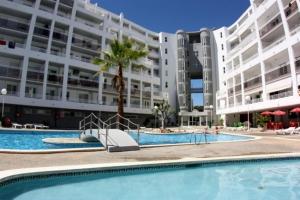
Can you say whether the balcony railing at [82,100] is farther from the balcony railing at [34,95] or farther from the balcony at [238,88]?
the balcony at [238,88]

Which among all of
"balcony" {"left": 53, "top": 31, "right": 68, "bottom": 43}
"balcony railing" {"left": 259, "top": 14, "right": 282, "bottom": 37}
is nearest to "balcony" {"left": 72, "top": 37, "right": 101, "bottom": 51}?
"balcony" {"left": 53, "top": 31, "right": 68, "bottom": 43}

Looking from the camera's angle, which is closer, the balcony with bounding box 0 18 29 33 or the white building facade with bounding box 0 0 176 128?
the balcony with bounding box 0 18 29 33

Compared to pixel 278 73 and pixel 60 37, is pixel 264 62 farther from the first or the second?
pixel 60 37

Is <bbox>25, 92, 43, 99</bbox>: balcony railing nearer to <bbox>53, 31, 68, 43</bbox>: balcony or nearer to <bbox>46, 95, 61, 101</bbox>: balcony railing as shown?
<bbox>46, 95, 61, 101</bbox>: balcony railing

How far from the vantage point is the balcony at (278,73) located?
38.5 meters

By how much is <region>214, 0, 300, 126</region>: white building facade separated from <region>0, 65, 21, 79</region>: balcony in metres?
34.6

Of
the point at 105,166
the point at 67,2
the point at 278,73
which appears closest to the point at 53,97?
the point at 67,2

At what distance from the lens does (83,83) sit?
46156 millimetres

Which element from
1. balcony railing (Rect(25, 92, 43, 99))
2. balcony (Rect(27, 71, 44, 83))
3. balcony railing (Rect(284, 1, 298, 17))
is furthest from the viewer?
balcony (Rect(27, 71, 44, 83))

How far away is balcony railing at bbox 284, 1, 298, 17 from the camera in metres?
35.2

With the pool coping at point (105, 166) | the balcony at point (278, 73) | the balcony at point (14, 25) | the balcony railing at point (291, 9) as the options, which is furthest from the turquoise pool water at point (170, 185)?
the balcony at point (14, 25)

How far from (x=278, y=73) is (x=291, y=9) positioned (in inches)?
369

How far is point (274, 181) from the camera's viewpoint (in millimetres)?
8188

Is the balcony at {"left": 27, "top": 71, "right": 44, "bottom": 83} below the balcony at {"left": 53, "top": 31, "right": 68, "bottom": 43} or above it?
below
